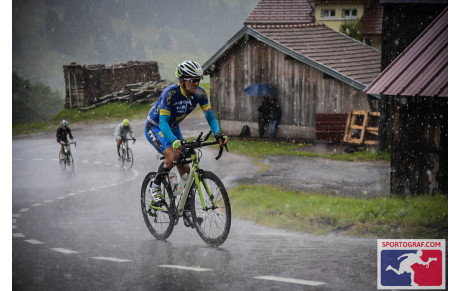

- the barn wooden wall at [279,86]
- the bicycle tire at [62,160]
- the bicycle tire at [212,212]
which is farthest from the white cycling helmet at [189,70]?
the barn wooden wall at [279,86]

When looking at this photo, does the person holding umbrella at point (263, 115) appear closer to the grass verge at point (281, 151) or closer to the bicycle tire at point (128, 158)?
the grass verge at point (281, 151)

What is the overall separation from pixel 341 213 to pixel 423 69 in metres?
2.32

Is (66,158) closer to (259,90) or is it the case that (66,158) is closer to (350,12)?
(259,90)

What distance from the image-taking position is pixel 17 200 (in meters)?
6.37

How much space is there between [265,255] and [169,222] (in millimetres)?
1672

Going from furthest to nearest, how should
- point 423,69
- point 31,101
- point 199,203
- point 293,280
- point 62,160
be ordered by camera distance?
point 62,160, point 423,69, point 199,203, point 31,101, point 293,280

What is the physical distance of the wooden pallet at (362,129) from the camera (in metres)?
9.72

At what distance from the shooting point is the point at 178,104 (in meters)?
6.67

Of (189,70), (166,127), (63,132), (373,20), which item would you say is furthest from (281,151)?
(373,20)

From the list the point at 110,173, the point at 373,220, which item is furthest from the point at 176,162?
the point at 110,173

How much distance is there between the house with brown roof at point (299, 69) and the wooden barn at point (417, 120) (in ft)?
7.87

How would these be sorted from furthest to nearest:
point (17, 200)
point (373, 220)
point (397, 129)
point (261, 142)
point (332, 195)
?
point (261, 142), point (332, 195), point (397, 129), point (373, 220), point (17, 200)

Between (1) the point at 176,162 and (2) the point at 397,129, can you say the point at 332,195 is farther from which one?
(1) the point at 176,162

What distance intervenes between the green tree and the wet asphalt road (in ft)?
0.93
